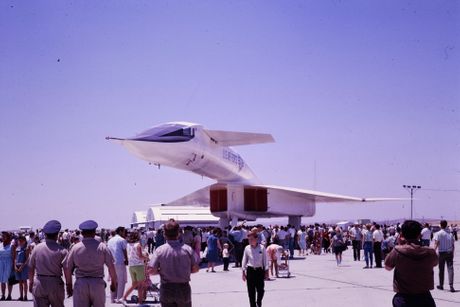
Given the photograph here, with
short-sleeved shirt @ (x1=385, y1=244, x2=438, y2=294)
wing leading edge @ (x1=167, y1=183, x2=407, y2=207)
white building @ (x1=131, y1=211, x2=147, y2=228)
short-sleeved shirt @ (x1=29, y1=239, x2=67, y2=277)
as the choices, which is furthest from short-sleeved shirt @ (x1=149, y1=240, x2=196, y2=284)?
white building @ (x1=131, y1=211, x2=147, y2=228)

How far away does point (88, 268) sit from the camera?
553 cm

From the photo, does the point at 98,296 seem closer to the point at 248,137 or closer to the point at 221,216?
the point at 248,137

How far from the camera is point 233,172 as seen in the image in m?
26.7

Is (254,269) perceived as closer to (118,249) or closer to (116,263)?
(118,249)

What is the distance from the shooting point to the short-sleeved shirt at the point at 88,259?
5527 mm

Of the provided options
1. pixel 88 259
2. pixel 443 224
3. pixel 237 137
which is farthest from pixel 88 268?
pixel 237 137

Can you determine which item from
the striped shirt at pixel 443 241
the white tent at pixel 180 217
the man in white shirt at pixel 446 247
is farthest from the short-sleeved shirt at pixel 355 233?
the white tent at pixel 180 217

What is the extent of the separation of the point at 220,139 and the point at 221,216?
5064 millimetres

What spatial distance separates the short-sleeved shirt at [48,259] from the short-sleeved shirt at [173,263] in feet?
4.16

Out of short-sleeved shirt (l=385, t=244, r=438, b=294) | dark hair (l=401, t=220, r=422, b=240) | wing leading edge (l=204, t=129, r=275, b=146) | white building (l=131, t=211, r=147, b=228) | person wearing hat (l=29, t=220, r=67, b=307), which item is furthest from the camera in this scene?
white building (l=131, t=211, r=147, b=228)

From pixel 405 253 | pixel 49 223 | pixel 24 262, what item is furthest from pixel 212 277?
pixel 405 253

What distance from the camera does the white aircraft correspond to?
2097 centimetres

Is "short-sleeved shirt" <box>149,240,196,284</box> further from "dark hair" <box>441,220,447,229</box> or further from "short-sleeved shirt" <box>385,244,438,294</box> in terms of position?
"dark hair" <box>441,220,447,229</box>

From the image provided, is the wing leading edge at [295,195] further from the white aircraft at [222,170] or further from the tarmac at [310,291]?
the tarmac at [310,291]
